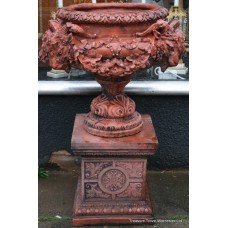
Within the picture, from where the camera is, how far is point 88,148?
252 centimetres

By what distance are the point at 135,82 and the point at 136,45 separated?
92 cm

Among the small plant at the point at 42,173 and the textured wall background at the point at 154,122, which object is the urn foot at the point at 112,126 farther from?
the small plant at the point at 42,173

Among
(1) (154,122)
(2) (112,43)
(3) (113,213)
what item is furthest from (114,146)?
(1) (154,122)

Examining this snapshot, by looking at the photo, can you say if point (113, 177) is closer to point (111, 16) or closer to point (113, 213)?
point (113, 213)

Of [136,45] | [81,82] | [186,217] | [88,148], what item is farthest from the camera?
[81,82]

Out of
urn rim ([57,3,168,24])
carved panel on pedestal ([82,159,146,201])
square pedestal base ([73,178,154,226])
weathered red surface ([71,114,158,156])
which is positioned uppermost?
urn rim ([57,3,168,24])

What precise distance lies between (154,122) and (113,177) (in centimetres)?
74

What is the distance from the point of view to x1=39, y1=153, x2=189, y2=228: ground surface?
2.75 metres

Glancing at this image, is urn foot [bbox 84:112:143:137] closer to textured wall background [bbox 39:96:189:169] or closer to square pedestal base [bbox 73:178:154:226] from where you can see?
square pedestal base [bbox 73:178:154:226]

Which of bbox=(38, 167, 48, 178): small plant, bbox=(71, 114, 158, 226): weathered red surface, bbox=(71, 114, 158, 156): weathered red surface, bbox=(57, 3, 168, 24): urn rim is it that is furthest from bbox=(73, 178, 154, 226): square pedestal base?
bbox=(57, 3, 168, 24): urn rim

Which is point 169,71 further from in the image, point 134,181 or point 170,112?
point 134,181

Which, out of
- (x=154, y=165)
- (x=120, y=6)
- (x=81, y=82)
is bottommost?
(x=154, y=165)

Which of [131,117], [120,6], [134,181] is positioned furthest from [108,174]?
[120,6]

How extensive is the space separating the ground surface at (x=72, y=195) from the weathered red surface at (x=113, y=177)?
115 millimetres
